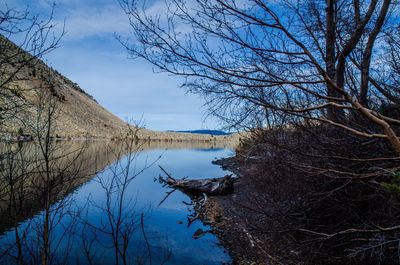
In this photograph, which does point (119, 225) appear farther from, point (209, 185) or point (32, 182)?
point (209, 185)

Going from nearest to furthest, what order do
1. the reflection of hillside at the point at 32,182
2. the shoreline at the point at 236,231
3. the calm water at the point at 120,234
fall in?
the reflection of hillside at the point at 32,182 < the calm water at the point at 120,234 < the shoreline at the point at 236,231

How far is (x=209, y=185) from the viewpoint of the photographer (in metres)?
16.6

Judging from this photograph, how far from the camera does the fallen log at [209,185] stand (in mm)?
15739

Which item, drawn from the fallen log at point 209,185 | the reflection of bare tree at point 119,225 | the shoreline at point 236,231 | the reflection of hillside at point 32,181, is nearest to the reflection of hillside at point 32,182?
the reflection of hillside at point 32,181

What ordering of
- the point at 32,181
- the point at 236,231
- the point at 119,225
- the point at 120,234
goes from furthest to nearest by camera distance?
the point at 236,231 < the point at 120,234 < the point at 119,225 < the point at 32,181

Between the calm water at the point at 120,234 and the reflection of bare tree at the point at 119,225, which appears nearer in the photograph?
the reflection of bare tree at the point at 119,225

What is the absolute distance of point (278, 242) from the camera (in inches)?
256

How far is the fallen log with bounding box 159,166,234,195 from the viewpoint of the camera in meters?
15.7

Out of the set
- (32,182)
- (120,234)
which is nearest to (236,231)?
(120,234)

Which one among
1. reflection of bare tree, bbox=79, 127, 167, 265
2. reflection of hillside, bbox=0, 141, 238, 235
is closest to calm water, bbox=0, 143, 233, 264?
reflection of bare tree, bbox=79, 127, 167, 265

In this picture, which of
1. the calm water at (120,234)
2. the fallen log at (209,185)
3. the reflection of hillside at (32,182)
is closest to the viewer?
the reflection of hillside at (32,182)

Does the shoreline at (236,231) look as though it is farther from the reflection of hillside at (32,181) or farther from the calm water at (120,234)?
the reflection of hillside at (32,181)

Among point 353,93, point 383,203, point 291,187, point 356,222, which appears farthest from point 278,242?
point 353,93

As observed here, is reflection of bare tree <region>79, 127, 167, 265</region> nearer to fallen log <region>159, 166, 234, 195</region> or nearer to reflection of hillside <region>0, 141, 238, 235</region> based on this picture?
reflection of hillside <region>0, 141, 238, 235</region>
